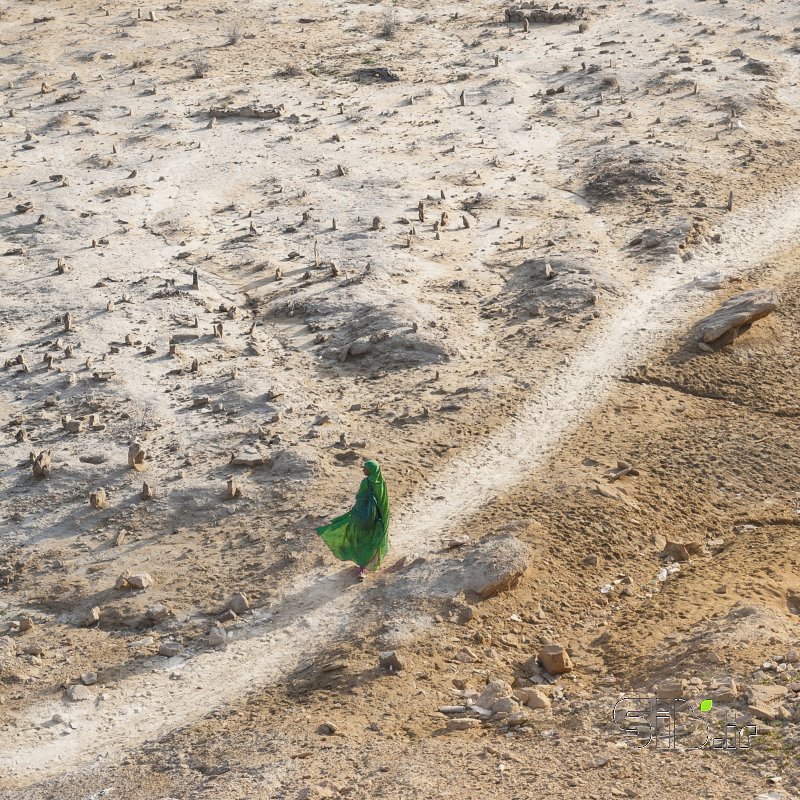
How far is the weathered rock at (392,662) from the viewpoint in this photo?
11828mm

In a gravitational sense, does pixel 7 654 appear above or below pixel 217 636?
above

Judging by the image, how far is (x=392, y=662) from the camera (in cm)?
1184

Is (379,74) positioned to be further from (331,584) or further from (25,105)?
(331,584)

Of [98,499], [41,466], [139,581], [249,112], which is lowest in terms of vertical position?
[139,581]

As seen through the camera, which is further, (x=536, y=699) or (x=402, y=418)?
(x=402, y=418)

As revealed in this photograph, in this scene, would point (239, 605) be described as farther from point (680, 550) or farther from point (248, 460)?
point (680, 550)

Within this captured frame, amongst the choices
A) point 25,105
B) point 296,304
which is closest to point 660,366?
point 296,304

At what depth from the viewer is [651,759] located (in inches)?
385

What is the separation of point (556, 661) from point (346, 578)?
9.46 ft

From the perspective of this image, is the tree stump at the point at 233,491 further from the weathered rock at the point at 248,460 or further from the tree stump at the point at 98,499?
the tree stump at the point at 98,499

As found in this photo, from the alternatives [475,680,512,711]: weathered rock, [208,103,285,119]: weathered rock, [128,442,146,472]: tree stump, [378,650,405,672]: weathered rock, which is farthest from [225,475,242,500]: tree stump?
[208,103,285,119]: weathered rock

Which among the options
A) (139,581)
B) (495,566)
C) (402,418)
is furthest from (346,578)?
(402,418)

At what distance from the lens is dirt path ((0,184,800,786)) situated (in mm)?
11773

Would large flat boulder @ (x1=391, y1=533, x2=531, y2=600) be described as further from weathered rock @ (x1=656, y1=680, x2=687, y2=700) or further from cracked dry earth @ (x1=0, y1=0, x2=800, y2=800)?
weathered rock @ (x1=656, y1=680, x2=687, y2=700)
